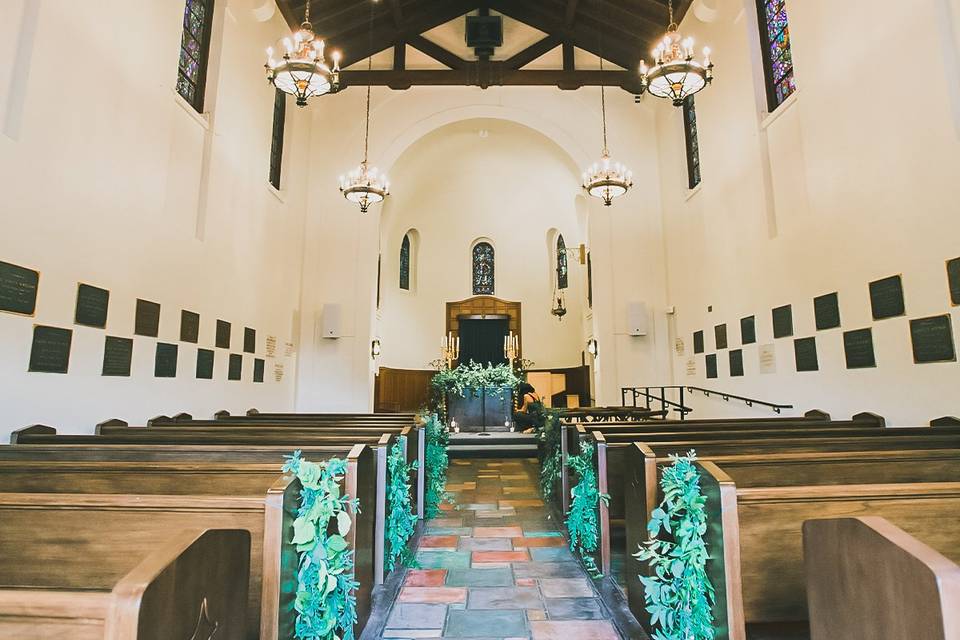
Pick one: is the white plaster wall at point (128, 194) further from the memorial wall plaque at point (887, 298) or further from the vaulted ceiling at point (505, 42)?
the memorial wall plaque at point (887, 298)

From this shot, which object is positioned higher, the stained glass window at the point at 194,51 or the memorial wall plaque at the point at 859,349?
the stained glass window at the point at 194,51

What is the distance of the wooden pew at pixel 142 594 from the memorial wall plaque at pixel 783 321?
597cm

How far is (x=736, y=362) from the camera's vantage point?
6.75 m

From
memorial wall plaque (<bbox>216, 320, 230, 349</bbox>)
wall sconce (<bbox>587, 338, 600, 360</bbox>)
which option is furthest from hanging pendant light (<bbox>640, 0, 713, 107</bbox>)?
memorial wall plaque (<bbox>216, 320, 230, 349</bbox>)

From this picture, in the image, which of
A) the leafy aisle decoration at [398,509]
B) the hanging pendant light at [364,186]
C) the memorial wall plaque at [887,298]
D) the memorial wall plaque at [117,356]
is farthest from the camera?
the hanging pendant light at [364,186]

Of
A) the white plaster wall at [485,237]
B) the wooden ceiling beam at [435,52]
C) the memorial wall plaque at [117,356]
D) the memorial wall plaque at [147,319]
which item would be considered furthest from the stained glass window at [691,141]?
the memorial wall plaque at [117,356]

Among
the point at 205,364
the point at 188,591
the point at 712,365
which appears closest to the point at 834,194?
the point at 712,365

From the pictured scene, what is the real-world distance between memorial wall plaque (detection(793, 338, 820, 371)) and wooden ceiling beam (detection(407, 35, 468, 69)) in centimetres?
709

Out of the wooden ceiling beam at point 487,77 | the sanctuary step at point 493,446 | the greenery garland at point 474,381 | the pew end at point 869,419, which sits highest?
the wooden ceiling beam at point 487,77

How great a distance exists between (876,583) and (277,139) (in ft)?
29.5

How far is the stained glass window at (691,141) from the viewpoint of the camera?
326 inches

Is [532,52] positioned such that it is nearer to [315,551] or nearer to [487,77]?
[487,77]

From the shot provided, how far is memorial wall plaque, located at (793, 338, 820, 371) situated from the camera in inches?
204

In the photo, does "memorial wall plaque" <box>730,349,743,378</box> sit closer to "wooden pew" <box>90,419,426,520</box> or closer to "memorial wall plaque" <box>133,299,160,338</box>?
"wooden pew" <box>90,419,426,520</box>
